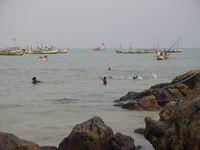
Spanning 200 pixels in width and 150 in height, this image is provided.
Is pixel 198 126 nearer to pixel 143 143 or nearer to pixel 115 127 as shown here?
pixel 143 143

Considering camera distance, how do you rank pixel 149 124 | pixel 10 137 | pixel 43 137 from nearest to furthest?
pixel 10 137 < pixel 149 124 < pixel 43 137

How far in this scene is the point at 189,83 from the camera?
14297 mm

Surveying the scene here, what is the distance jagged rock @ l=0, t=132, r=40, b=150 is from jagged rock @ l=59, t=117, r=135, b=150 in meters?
1.09

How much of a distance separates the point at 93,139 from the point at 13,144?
5.90 ft

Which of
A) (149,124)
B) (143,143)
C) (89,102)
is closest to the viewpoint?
(149,124)

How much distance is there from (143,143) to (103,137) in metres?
1.63

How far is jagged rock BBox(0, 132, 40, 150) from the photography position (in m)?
6.05

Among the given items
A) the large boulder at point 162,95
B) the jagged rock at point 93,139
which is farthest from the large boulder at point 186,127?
the large boulder at point 162,95

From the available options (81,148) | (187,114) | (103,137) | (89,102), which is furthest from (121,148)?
(89,102)

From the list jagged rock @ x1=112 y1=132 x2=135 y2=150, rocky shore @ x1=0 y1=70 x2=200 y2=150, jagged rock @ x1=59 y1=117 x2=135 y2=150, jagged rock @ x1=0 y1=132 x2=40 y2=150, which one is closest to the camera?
rocky shore @ x1=0 y1=70 x2=200 y2=150

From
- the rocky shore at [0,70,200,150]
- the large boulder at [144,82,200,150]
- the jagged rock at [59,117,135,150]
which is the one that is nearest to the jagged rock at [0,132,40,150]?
the rocky shore at [0,70,200,150]

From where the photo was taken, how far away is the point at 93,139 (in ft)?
23.3

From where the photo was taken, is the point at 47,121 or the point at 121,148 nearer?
the point at 121,148

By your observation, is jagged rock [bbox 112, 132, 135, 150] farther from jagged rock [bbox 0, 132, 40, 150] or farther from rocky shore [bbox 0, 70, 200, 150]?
jagged rock [bbox 0, 132, 40, 150]
